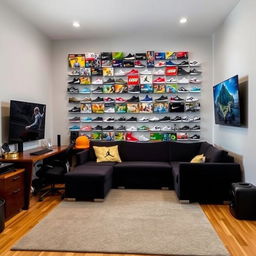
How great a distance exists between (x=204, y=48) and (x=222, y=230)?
416 cm

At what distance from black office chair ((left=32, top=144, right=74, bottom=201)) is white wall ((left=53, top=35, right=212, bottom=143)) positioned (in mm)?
1614

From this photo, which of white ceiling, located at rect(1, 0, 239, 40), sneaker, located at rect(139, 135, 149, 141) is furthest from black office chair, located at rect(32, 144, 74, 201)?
white ceiling, located at rect(1, 0, 239, 40)

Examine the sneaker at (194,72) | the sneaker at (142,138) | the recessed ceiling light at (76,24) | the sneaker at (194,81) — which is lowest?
the sneaker at (142,138)

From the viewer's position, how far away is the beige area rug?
2641 millimetres

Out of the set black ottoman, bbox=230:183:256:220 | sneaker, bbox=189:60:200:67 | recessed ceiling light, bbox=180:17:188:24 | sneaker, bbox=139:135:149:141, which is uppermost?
recessed ceiling light, bbox=180:17:188:24

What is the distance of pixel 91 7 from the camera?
4.33 metres

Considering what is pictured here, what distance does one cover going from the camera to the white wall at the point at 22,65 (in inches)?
163

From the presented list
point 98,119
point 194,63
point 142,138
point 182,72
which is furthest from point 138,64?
point 142,138

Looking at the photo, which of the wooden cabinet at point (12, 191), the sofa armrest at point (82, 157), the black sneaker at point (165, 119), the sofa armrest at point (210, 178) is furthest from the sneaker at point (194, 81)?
the wooden cabinet at point (12, 191)

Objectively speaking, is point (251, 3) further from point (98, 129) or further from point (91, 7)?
point (98, 129)

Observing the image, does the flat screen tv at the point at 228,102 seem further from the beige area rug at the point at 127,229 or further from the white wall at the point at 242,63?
the beige area rug at the point at 127,229

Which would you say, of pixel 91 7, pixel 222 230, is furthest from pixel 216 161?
pixel 91 7

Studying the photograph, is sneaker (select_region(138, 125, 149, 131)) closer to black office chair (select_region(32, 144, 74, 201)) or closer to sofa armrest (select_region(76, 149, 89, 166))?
sofa armrest (select_region(76, 149, 89, 166))

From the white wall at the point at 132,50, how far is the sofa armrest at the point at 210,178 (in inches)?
79.2
